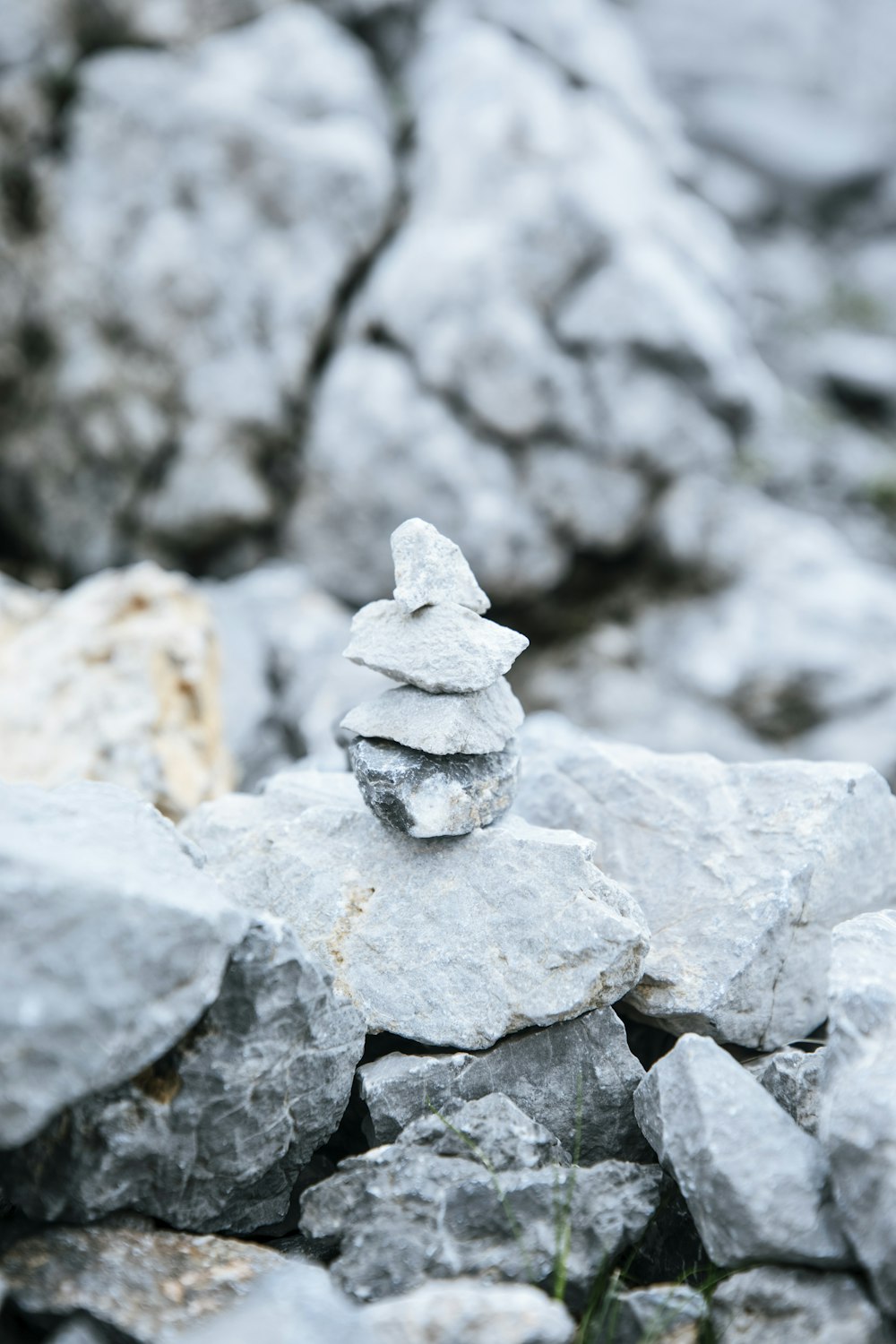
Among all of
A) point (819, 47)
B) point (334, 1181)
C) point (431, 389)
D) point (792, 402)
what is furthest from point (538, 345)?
point (819, 47)

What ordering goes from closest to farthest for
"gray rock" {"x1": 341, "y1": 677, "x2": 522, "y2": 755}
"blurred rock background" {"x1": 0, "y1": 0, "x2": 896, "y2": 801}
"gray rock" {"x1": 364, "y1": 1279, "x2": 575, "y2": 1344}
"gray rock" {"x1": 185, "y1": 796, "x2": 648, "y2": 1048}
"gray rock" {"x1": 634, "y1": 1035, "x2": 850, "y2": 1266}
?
"gray rock" {"x1": 364, "y1": 1279, "x2": 575, "y2": 1344} < "gray rock" {"x1": 634, "y1": 1035, "x2": 850, "y2": 1266} < "gray rock" {"x1": 185, "y1": 796, "x2": 648, "y2": 1048} < "gray rock" {"x1": 341, "y1": 677, "x2": 522, "y2": 755} < "blurred rock background" {"x1": 0, "y1": 0, "x2": 896, "y2": 801}

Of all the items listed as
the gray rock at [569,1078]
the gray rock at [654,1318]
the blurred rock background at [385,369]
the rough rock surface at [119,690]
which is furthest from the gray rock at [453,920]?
the blurred rock background at [385,369]

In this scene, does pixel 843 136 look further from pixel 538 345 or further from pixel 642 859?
pixel 642 859

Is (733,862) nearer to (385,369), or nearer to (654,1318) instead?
(654,1318)

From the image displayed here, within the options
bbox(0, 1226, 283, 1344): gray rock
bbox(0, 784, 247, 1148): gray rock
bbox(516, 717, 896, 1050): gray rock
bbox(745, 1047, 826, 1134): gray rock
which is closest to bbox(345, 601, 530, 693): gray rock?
bbox(516, 717, 896, 1050): gray rock

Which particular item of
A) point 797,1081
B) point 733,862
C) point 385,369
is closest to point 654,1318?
point 797,1081

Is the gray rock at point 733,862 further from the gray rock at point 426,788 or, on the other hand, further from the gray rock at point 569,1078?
the gray rock at point 426,788

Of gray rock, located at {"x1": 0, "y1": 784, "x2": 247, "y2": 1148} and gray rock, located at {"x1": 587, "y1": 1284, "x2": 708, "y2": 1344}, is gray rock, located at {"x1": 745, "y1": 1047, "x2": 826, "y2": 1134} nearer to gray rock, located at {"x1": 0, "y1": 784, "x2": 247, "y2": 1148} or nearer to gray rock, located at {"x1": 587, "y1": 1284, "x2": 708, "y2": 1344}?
gray rock, located at {"x1": 587, "y1": 1284, "x2": 708, "y2": 1344}
